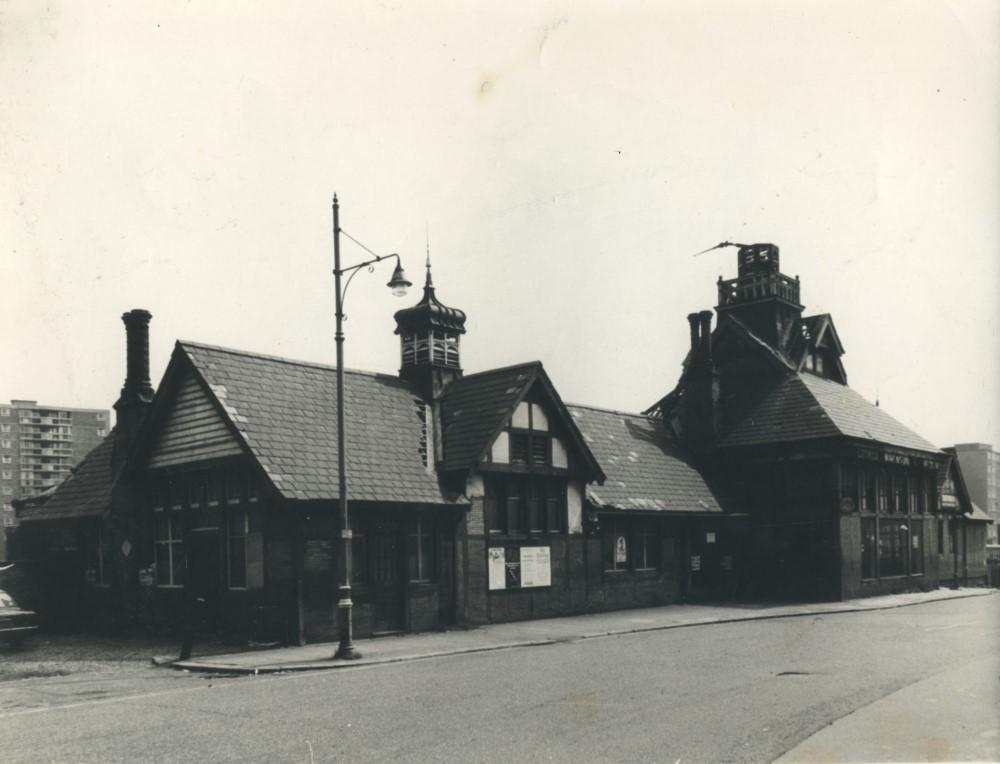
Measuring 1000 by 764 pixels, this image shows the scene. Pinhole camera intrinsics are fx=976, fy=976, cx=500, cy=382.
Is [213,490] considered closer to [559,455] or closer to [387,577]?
[387,577]

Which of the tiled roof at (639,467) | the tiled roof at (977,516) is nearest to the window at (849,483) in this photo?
the tiled roof at (639,467)

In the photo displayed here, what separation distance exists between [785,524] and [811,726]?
83.5 ft

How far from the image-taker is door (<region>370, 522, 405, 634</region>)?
22531 millimetres

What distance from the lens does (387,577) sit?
22922 mm

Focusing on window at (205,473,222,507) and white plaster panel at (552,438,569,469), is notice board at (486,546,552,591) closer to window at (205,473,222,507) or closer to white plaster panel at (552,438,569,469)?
white plaster panel at (552,438,569,469)

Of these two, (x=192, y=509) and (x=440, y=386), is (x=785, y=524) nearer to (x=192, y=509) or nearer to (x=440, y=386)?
(x=440, y=386)

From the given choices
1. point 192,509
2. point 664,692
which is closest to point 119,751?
point 664,692

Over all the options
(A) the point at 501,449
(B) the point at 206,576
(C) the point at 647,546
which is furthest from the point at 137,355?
(C) the point at 647,546

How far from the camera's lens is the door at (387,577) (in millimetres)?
22531

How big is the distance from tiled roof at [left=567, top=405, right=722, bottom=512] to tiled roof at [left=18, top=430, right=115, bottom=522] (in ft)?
46.2

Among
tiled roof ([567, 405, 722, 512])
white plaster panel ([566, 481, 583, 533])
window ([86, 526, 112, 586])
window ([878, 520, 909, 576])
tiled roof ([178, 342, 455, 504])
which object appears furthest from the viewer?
window ([878, 520, 909, 576])

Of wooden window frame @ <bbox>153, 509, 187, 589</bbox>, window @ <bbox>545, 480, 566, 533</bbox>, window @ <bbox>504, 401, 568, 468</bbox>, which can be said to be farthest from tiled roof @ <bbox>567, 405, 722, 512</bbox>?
wooden window frame @ <bbox>153, 509, 187, 589</bbox>

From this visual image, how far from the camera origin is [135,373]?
2669cm

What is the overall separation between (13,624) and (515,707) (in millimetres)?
14212
